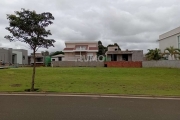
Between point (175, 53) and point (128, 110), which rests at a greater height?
point (175, 53)

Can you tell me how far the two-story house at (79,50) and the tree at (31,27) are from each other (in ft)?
128

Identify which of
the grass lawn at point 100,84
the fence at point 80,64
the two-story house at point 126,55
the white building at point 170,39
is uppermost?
the white building at point 170,39

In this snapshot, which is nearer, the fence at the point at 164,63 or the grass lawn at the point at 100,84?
the grass lawn at the point at 100,84

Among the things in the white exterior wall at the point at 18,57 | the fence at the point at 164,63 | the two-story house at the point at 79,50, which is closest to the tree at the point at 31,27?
the fence at the point at 164,63

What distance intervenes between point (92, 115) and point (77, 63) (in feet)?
130

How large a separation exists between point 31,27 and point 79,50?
4030cm

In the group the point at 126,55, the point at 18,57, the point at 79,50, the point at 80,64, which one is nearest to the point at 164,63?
the point at 80,64

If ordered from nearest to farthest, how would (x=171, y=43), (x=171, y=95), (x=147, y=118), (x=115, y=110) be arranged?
(x=147, y=118) < (x=115, y=110) < (x=171, y=95) < (x=171, y=43)

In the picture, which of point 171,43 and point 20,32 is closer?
point 20,32

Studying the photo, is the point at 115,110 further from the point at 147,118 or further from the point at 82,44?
the point at 82,44

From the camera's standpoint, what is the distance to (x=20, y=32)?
1395 centimetres

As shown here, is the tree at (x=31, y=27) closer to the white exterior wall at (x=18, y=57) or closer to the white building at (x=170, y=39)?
the white building at (x=170, y=39)

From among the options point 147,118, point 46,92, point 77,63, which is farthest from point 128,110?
point 77,63

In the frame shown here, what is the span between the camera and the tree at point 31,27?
44.7 feet
